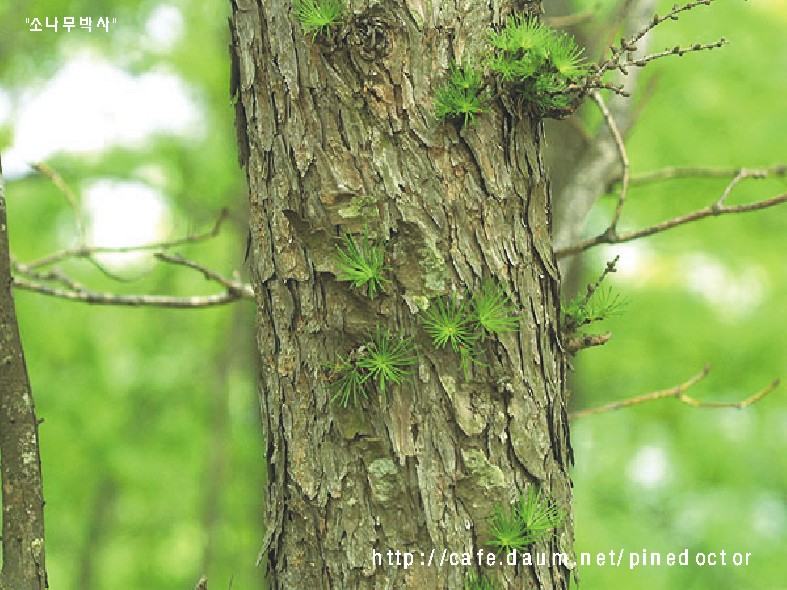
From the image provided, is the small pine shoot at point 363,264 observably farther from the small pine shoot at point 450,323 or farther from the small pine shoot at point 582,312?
the small pine shoot at point 582,312

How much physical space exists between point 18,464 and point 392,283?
0.80 m

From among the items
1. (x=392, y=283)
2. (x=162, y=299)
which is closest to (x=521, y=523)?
(x=392, y=283)

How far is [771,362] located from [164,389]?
18.0 feet

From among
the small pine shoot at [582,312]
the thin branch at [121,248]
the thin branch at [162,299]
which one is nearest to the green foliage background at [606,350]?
the thin branch at [121,248]

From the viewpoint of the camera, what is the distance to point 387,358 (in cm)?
155

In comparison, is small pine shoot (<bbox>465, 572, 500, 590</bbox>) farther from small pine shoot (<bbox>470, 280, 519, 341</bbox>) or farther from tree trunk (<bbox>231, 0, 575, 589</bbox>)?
small pine shoot (<bbox>470, 280, 519, 341</bbox>)

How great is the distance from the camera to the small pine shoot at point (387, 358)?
1544mm

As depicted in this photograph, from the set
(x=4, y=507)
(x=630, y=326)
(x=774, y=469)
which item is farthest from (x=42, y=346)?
(x=774, y=469)

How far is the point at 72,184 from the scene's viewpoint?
774 centimetres

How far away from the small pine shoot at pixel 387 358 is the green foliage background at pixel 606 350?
5.13m

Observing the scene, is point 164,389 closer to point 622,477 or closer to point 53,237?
point 53,237

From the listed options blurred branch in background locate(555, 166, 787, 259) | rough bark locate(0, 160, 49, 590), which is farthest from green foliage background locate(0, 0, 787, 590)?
rough bark locate(0, 160, 49, 590)

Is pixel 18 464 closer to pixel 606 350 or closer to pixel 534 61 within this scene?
pixel 534 61

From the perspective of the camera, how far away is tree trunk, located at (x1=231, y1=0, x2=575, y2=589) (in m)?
1.56
